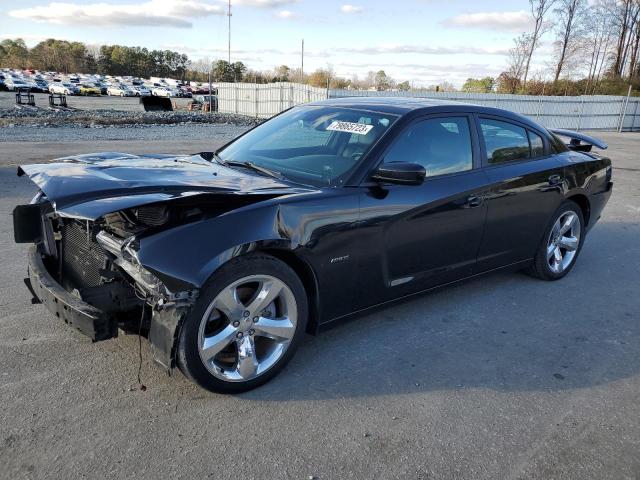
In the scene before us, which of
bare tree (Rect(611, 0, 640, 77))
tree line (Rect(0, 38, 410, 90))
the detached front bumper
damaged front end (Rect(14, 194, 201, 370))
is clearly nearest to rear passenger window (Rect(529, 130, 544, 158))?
damaged front end (Rect(14, 194, 201, 370))

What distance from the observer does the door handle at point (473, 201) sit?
13.1 ft

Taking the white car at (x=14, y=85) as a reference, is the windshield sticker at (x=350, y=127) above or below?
above

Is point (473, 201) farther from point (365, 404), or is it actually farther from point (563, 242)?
point (365, 404)

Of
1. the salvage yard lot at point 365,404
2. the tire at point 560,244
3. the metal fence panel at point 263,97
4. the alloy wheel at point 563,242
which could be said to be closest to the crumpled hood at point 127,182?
the salvage yard lot at point 365,404

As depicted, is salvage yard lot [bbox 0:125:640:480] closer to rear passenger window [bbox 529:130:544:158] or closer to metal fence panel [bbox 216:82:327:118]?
rear passenger window [bbox 529:130:544:158]

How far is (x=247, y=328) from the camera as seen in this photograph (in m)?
3.00

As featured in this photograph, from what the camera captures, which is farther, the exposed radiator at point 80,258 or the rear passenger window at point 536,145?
the rear passenger window at point 536,145

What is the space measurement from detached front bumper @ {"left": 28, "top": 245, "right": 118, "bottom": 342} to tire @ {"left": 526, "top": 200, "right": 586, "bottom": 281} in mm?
3791

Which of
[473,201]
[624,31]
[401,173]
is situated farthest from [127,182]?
[624,31]

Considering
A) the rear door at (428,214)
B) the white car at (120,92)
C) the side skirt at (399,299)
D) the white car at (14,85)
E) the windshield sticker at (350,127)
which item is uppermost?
the windshield sticker at (350,127)

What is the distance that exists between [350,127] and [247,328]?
5.49 ft

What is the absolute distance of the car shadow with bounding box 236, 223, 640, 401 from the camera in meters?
3.26

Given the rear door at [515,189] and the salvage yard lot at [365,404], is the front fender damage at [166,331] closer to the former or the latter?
the salvage yard lot at [365,404]

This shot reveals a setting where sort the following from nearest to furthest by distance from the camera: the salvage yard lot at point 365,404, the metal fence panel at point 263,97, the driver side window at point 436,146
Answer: the salvage yard lot at point 365,404
the driver side window at point 436,146
the metal fence panel at point 263,97
